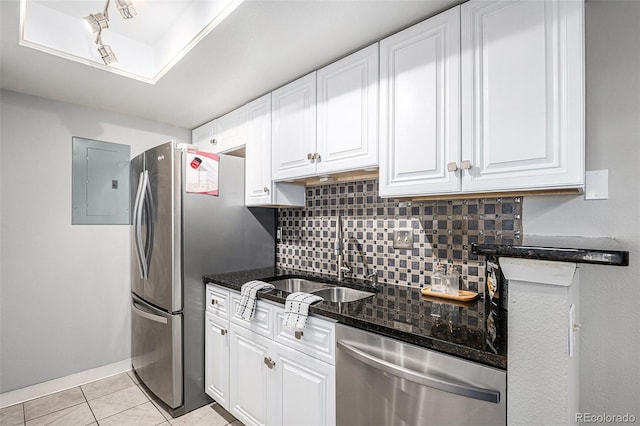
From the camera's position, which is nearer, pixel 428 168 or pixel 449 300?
pixel 428 168

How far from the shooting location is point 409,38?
1509 millimetres

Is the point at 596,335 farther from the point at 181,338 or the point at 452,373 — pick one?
the point at 181,338

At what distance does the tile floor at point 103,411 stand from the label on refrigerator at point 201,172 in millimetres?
1519

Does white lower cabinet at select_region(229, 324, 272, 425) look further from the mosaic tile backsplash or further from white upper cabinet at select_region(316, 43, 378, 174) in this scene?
white upper cabinet at select_region(316, 43, 378, 174)

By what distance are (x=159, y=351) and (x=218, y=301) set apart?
1.96ft

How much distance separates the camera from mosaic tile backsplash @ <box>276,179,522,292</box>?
62.0 inches

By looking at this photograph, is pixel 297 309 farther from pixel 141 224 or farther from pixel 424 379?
pixel 141 224

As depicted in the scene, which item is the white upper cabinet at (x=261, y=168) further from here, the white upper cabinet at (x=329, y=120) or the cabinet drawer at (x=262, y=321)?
the cabinet drawer at (x=262, y=321)

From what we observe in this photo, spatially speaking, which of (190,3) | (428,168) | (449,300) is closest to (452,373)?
(449,300)

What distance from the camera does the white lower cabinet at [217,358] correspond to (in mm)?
2070

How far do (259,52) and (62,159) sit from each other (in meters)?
1.93

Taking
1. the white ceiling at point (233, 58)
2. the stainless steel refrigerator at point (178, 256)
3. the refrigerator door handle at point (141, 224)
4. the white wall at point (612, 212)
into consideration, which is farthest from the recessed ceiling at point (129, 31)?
the white wall at point (612, 212)

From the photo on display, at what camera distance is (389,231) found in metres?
1.98

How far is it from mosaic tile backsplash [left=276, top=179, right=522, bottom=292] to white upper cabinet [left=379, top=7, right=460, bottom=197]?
1.15ft
